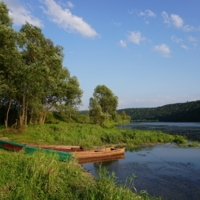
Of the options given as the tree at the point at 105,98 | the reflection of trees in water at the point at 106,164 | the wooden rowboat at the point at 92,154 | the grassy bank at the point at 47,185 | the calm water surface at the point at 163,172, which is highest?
the tree at the point at 105,98

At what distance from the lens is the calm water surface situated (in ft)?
37.5

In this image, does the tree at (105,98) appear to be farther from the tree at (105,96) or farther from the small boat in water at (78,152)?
the small boat in water at (78,152)

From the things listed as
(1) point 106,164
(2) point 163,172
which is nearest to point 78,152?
(1) point 106,164

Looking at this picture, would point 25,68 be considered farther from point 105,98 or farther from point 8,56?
point 105,98

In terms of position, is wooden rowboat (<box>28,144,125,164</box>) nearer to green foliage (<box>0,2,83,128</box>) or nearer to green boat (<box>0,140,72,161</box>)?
green boat (<box>0,140,72,161</box>)

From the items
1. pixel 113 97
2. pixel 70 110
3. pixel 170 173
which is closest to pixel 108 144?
pixel 170 173

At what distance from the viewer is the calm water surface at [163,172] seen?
11440 millimetres

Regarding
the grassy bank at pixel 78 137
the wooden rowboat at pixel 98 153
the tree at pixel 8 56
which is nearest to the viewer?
the wooden rowboat at pixel 98 153

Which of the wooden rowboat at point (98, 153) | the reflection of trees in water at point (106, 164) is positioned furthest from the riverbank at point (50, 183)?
the wooden rowboat at point (98, 153)

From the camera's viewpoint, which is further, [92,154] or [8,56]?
[8,56]

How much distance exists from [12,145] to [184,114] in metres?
108

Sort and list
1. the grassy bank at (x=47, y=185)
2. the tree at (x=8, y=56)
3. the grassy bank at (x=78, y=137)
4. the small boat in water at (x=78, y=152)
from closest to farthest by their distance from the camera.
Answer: the grassy bank at (x=47, y=185) → the small boat in water at (x=78, y=152) → the tree at (x=8, y=56) → the grassy bank at (x=78, y=137)

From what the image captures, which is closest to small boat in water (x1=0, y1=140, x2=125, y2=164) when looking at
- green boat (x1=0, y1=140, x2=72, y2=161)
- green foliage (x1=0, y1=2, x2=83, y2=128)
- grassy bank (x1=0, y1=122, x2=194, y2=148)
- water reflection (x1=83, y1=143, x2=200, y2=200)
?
green boat (x1=0, y1=140, x2=72, y2=161)

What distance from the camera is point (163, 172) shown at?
49.6ft
